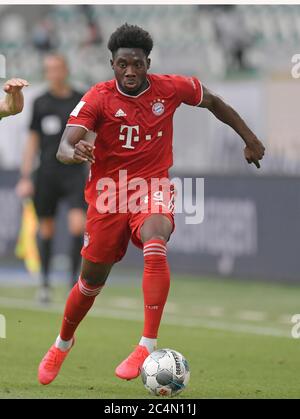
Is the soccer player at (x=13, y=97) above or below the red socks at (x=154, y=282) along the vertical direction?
above

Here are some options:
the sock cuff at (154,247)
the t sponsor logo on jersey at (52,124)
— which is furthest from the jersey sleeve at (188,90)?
the t sponsor logo on jersey at (52,124)

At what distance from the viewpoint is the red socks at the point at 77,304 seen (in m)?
7.35

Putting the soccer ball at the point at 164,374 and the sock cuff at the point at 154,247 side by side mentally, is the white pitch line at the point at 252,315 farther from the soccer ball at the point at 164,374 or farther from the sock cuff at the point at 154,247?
the soccer ball at the point at 164,374

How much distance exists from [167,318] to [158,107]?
177 inches

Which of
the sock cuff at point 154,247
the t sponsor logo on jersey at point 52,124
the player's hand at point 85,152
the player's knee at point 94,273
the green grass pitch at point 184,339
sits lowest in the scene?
the green grass pitch at point 184,339

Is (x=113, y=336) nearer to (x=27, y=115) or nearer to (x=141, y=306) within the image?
(x=141, y=306)

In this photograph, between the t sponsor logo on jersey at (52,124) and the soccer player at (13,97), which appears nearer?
the soccer player at (13,97)

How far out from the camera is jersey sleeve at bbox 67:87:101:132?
22.6ft

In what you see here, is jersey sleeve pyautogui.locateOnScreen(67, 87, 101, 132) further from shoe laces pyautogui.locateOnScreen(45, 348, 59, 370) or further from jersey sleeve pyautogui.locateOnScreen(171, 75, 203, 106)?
shoe laces pyautogui.locateOnScreen(45, 348, 59, 370)

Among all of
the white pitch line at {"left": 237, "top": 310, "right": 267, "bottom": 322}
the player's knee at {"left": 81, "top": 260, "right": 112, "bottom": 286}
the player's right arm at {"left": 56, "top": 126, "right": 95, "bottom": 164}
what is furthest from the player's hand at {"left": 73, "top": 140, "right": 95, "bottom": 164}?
the white pitch line at {"left": 237, "top": 310, "right": 267, "bottom": 322}

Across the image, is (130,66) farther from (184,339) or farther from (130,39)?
(184,339)

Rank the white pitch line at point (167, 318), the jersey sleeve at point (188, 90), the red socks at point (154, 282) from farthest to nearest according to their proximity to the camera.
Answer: the white pitch line at point (167, 318)
the jersey sleeve at point (188, 90)
the red socks at point (154, 282)

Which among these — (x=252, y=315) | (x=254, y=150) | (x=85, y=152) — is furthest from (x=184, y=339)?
(x=85, y=152)

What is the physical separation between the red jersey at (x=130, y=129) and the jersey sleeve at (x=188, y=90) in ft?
0.22
